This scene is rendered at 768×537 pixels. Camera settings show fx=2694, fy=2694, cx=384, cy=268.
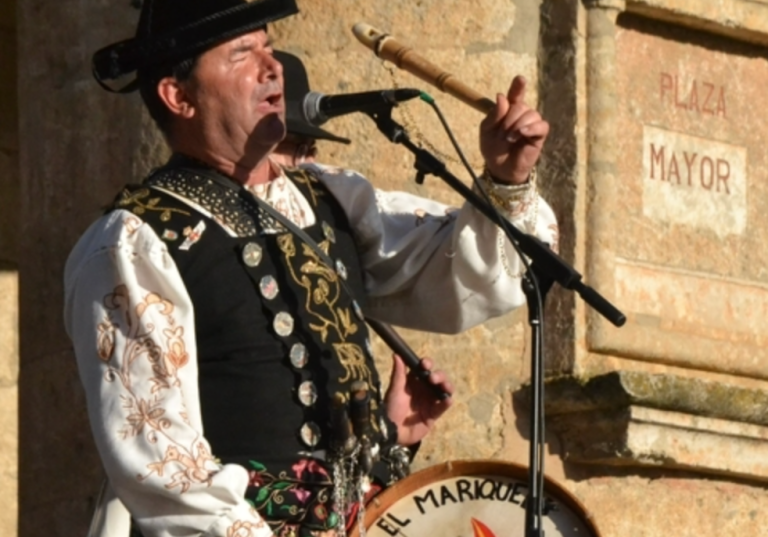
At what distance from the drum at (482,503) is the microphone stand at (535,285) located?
57 cm

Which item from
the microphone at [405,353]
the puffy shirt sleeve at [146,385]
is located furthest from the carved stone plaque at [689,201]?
the puffy shirt sleeve at [146,385]

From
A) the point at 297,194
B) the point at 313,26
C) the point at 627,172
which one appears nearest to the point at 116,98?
the point at 313,26

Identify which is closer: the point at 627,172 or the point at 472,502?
the point at 472,502

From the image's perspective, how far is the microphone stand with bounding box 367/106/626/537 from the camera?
428cm

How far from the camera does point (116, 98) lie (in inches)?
246

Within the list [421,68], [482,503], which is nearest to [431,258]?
[421,68]

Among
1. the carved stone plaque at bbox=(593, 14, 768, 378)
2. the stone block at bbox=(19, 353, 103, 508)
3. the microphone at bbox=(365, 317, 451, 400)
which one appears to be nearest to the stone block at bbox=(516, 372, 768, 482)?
the carved stone plaque at bbox=(593, 14, 768, 378)

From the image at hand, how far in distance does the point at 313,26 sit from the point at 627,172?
841mm

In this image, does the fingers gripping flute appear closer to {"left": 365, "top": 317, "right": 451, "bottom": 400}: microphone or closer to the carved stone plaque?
{"left": 365, "top": 317, "right": 451, "bottom": 400}: microphone

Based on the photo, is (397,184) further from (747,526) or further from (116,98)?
(747,526)

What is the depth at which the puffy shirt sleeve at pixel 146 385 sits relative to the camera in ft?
13.8

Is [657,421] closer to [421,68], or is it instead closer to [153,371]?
[421,68]

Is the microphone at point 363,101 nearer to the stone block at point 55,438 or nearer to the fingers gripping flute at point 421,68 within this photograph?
the fingers gripping flute at point 421,68

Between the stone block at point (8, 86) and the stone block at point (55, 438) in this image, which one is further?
the stone block at point (8, 86)
